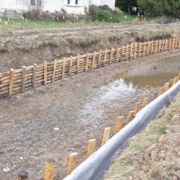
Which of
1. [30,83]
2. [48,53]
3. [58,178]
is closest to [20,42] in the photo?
[48,53]

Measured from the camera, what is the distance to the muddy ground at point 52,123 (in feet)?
23.6

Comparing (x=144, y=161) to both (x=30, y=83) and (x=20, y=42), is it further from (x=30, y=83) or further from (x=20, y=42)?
(x=20, y=42)

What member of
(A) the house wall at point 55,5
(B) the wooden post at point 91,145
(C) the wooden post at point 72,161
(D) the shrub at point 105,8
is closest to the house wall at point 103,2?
(D) the shrub at point 105,8

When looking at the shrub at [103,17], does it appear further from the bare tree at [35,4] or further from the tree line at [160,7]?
the tree line at [160,7]

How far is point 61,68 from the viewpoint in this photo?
13.7m

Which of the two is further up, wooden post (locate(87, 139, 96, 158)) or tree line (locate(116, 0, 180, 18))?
tree line (locate(116, 0, 180, 18))

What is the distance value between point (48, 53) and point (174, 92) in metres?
7.13

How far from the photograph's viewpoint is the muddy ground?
23.6ft

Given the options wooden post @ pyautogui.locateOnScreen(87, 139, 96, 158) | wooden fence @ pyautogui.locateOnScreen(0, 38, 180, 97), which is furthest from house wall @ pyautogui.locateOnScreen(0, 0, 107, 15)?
wooden post @ pyautogui.locateOnScreen(87, 139, 96, 158)

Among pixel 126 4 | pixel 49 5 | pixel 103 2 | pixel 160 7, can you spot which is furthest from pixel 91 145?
pixel 126 4

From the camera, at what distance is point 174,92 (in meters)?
11.0

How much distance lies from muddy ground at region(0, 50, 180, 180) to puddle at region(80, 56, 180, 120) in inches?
6.8

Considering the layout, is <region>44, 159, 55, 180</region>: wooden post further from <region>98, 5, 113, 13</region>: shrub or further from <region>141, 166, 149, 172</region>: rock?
<region>98, 5, 113, 13</region>: shrub

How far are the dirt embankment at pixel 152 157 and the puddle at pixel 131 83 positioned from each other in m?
3.56
